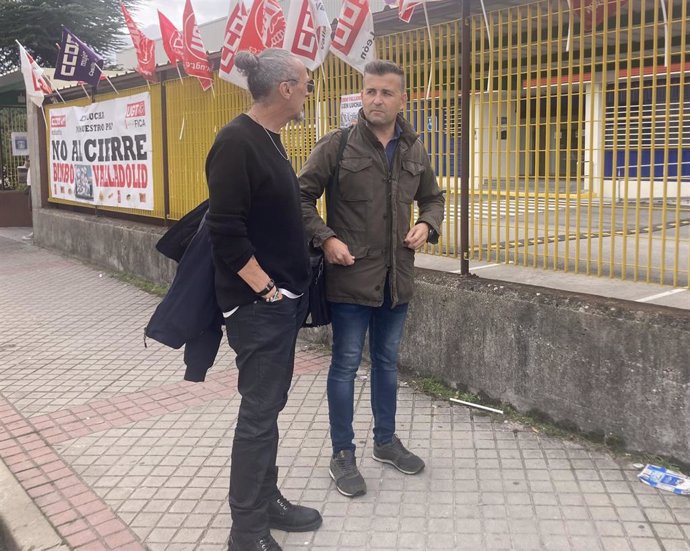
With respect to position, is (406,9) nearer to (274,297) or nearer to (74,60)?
(274,297)

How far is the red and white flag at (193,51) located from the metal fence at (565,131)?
7.17ft

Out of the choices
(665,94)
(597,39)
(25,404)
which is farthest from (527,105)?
(25,404)

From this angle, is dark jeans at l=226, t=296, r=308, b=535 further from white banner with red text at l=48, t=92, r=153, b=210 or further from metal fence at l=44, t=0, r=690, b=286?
white banner with red text at l=48, t=92, r=153, b=210

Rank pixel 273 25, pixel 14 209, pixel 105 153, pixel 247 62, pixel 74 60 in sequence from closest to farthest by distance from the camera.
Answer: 1. pixel 247 62
2. pixel 273 25
3. pixel 74 60
4. pixel 105 153
5. pixel 14 209

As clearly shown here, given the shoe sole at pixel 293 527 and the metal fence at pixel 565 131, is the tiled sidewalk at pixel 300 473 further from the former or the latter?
the metal fence at pixel 565 131

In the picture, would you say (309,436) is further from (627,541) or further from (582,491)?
(627,541)

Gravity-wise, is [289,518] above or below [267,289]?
below

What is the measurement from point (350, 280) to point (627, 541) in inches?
63.8

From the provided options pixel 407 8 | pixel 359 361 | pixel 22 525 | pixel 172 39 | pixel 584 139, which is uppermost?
pixel 172 39

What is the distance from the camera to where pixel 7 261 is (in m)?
11.1

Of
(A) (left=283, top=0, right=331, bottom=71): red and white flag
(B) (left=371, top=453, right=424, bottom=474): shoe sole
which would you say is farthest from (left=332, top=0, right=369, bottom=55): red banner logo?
(B) (left=371, top=453, right=424, bottom=474): shoe sole

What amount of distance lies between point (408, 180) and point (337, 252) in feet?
1.80

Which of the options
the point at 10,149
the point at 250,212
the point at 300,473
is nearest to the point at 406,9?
the point at 250,212

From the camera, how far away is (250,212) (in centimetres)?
265
